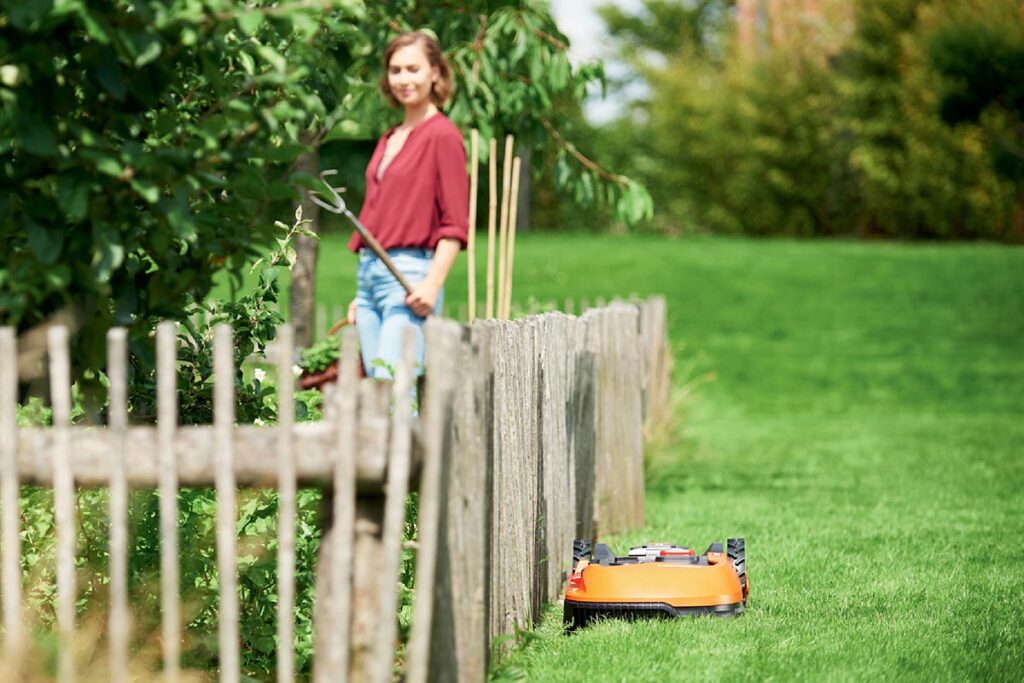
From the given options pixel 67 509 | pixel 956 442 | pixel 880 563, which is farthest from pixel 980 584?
pixel 956 442

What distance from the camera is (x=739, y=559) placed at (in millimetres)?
4543

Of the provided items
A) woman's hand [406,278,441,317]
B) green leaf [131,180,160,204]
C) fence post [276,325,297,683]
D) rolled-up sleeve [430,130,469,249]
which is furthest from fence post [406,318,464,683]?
rolled-up sleeve [430,130,469,249]

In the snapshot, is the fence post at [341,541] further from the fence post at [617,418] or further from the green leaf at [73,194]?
the fence post at [617,418]

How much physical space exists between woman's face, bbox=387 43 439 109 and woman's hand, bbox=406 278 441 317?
2.25 ft

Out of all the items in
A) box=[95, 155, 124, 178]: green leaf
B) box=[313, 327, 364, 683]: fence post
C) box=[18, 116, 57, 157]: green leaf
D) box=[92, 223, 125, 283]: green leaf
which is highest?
box=[18, 116, 57, 157]: green leaf

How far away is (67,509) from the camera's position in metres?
2.72

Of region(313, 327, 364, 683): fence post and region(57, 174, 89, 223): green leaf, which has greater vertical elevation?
region(57, 174, 89, 223): green leaf

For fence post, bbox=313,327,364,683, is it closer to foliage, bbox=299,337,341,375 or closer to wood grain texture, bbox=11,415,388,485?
wood grain texture, bbox=11,415,388,485

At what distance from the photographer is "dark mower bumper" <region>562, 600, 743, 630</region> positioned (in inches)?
170

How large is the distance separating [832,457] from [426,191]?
17.1 ft

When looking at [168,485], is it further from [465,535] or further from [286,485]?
[465,535]

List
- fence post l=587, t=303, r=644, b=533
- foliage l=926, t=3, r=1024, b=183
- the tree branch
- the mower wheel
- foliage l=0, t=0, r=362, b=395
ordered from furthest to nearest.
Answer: foliage l=926, t=3, r=1024, b=183, the tree branch, fence post l=587, t=303, r=644, b=533, the mower wheel, foliage l=0, t=0, r=362, b=395

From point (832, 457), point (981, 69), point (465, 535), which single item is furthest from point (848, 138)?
point (465, 535)

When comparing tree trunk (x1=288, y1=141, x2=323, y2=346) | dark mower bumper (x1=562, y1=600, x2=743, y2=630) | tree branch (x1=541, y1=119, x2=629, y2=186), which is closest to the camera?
dark mower bumper (x1=562, y1=600, x2=743, y2=630)
